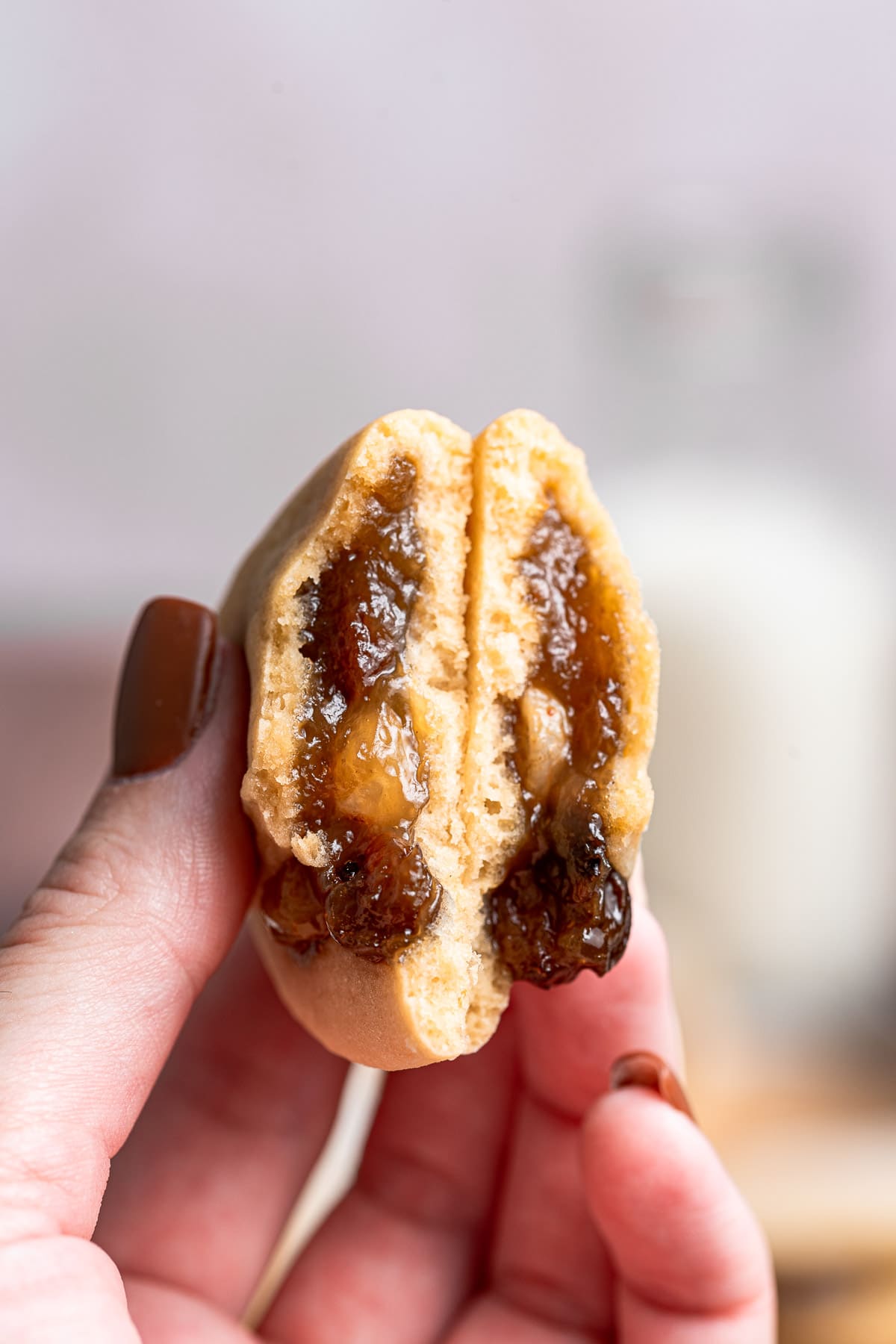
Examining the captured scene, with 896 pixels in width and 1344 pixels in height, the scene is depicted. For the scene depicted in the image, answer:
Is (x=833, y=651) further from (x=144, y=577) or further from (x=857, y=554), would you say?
(x=144, y=577)

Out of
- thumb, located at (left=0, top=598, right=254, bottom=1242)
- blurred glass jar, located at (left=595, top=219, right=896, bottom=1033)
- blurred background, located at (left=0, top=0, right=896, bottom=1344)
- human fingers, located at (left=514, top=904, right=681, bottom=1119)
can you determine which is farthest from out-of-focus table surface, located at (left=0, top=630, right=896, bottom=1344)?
thumb, located at (left=0, top=598, right=254, bottom=1242)

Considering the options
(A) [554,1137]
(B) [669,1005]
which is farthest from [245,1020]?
(B) [669,1005]

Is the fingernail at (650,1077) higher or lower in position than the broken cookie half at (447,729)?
lower

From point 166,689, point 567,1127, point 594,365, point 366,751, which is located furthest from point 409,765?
point 594,365

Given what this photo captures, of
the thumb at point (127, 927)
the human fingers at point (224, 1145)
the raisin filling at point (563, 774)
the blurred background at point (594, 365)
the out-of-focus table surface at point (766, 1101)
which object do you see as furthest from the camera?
the blurred background at point (594, 365)

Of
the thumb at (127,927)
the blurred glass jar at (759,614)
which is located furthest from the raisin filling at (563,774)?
the blurred glass jar at (759,614)

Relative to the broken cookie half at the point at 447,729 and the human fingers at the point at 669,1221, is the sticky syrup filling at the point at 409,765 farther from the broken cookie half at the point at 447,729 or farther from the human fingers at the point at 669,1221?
the human fingers at the point at 669,1221
